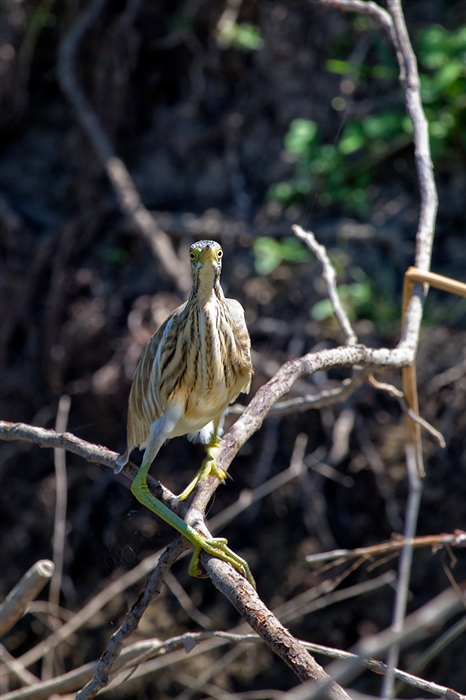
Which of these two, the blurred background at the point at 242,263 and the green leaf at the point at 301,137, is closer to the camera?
the blurred background at the point at 242,263

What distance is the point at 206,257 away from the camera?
1.98 metres

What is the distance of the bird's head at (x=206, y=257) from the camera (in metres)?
1.97

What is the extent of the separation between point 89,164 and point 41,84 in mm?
785

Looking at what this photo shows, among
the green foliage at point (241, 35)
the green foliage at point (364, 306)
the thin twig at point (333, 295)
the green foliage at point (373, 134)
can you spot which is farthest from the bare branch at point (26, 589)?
the green foliage at point (241, 35)

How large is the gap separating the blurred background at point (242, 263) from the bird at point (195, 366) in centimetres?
123

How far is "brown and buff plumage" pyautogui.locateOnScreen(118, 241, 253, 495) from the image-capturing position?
6.82 ft

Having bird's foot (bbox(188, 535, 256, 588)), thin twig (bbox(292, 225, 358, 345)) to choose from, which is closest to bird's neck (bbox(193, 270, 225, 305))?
thin twig (bbox(292, 225, 358, 345))

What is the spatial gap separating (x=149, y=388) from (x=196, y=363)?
22 cm

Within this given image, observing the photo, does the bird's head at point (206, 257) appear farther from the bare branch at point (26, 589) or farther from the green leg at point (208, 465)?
the bare branch at point (26, 589)

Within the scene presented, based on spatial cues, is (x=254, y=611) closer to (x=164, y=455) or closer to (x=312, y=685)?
(x=312, y=685)

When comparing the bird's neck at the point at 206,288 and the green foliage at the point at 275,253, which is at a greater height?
the bird's neck at the point at 206,288

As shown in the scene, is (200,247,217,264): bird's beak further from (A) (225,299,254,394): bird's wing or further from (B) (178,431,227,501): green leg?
(B) (178,431,227,501): green leg

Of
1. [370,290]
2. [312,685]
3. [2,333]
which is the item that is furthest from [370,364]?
[2,333]

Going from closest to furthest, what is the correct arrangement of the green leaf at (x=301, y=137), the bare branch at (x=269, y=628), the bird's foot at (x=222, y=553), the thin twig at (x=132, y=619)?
the bare branch at (x=269, y=628) < the thin twig at (x=132, y=619) < the bird's foot at (x=222, y=553) < the green leaf at (x=301, y=137)
